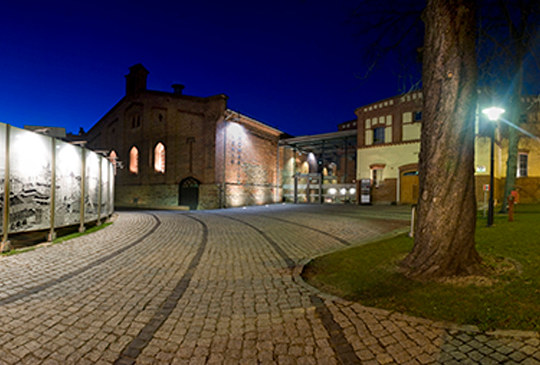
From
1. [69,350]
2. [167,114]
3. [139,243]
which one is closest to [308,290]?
[69,350]

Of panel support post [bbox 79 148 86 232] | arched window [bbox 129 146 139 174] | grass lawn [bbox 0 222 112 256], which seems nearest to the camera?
grass lawn [bbox 0 222 112 256]

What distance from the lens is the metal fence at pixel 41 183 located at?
19.6ft

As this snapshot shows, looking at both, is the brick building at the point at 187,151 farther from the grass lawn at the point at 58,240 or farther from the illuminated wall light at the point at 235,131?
the grass lawn at the point at 58,240

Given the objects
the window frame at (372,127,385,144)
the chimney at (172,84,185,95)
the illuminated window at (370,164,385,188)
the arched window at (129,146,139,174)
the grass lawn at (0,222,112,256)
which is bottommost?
the grass lawn at (0,222,112,256)

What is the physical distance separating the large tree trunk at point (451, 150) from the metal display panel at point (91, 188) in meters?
9.69

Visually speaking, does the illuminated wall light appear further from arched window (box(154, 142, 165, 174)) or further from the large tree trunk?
the large tree trunk

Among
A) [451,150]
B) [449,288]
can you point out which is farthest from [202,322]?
[451,150]

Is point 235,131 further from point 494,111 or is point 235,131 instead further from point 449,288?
point 449,288

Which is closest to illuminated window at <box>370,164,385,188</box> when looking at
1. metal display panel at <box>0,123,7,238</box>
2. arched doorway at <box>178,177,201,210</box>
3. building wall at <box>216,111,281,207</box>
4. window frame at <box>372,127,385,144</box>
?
window frame at <box>372,127,385,144</box>

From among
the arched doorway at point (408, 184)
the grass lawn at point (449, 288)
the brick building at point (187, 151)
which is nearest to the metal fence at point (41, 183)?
the grass lawn at point (449, 288)

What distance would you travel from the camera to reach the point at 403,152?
68.0ft

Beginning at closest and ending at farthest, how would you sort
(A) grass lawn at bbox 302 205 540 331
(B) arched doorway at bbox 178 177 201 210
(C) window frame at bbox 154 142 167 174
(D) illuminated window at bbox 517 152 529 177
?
(A) grass lawn at bbox 302 205 540 331, (D) illuminated window at bbox 517 152 529 177, (B) arched doorway at bbox 178 177 201 210, (C) window frame at bbox 154 142 167 174

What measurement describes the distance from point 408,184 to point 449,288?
752 inches

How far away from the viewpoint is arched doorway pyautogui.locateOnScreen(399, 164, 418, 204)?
20234mm
